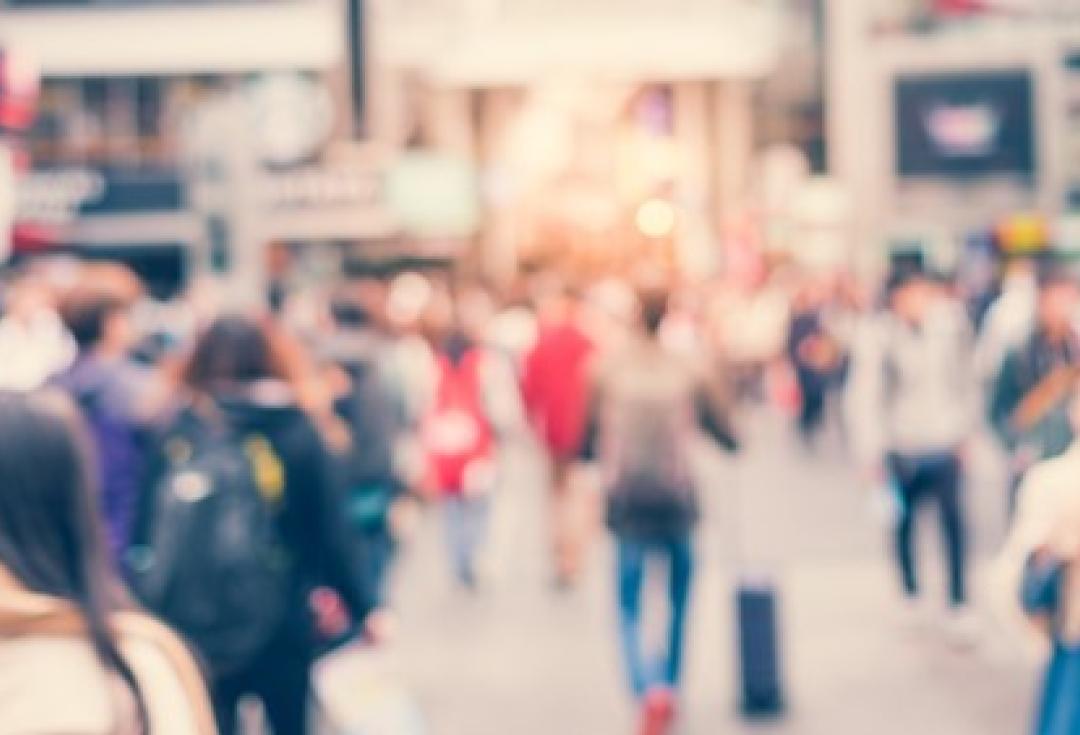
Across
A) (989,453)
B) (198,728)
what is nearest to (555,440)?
(989,453)

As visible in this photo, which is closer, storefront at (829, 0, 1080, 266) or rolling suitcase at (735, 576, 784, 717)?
rolling suitcase at (735, 576, 784, 717)

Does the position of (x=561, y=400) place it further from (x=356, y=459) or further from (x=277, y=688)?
(x=277, y=688)

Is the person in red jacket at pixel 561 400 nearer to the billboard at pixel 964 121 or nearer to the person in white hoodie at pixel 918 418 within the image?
the person in white hoodie at pixel 918 418

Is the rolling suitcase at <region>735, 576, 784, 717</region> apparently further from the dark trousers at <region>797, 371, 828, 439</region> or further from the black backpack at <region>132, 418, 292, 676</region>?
the dark trousers at <region>797, 371, 828, 439</region>

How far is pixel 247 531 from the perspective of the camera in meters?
4.70

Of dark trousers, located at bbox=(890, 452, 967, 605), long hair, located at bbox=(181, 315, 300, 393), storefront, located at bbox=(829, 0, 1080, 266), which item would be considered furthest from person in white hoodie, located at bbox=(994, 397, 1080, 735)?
storefront, located at bbox=(829, 0, 1080, 266)

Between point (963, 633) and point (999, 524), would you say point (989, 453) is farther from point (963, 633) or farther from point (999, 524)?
point (963, 633)

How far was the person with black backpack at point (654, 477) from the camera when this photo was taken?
7.37 meters

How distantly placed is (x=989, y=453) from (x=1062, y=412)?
43.5 feet

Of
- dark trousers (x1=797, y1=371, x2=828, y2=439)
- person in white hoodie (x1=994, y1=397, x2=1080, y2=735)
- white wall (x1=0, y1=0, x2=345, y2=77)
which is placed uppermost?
white wall (x1=0, y1=0, x2=345, y2=77)

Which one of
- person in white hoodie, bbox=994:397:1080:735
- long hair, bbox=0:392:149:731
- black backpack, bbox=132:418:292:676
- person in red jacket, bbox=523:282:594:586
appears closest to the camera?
long hair, bbox=0:392:149:731

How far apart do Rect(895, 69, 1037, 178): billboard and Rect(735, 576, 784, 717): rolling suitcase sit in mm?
32394

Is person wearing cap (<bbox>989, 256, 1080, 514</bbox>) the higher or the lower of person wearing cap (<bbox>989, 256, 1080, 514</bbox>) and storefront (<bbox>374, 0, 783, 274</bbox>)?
the lower

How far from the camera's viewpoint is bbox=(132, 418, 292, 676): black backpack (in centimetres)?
461
